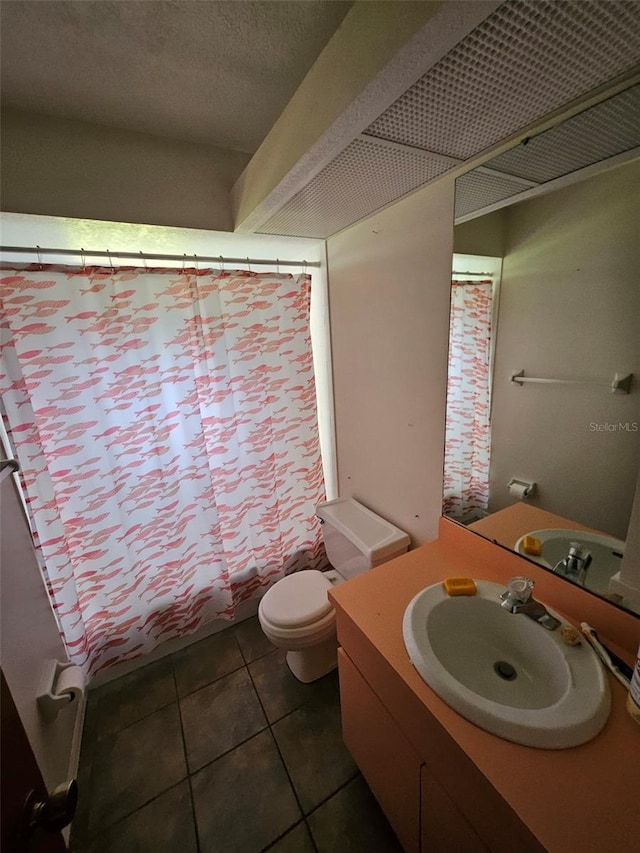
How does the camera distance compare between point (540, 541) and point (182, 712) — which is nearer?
point (540, 541)

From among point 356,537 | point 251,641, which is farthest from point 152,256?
point 251,641

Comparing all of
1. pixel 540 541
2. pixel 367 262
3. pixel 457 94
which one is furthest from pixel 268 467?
pixel 457 94

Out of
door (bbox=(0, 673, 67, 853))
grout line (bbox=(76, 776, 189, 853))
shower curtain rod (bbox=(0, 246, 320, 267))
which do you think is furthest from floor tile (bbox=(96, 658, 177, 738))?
shower curtain rod (bbox=(0, 246, 320, 267))

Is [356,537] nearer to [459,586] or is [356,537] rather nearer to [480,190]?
[459,586]

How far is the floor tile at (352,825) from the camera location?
109cm

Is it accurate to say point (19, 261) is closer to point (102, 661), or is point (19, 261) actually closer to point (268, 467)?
point (268, 467)

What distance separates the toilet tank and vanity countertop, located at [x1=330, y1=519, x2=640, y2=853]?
0.40m

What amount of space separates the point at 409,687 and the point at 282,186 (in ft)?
5.00

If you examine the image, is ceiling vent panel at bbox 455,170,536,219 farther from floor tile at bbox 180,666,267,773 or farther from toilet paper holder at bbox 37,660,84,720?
floor tile at bbox 180,666,267,773


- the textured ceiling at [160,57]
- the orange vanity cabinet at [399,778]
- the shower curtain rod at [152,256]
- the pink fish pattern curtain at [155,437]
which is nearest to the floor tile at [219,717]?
the pink fish pattern curtain at [155,437]

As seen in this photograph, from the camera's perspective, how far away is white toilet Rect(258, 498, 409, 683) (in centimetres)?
148

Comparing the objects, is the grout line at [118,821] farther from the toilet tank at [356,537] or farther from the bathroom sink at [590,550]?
the bathroom sink at [590,550]

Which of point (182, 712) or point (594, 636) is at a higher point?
point (594, 636)

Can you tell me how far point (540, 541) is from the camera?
1039mm
